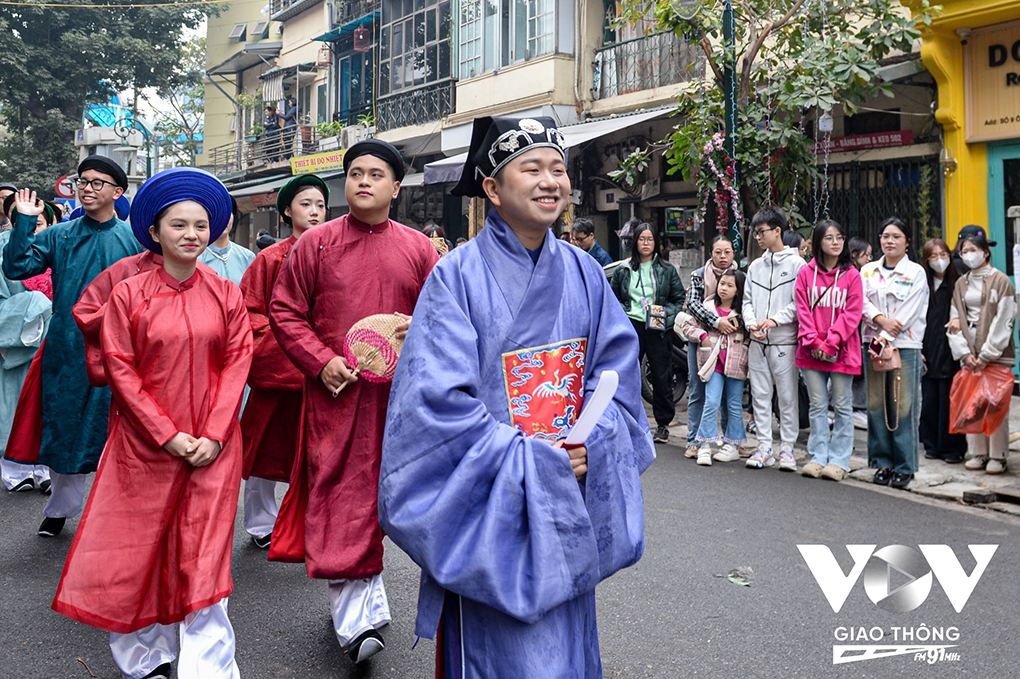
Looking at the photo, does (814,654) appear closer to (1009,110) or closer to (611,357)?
(611,357)

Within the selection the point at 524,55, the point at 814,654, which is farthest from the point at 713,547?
the point at 524,55

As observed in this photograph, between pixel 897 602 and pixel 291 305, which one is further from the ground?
pixel 291 305

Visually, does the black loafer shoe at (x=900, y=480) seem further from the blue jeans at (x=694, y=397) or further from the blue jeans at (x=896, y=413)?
the blue jeans at (x=694, y=397)

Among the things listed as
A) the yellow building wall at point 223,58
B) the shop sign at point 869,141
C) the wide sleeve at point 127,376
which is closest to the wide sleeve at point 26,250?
the wide sleeve at point 127,376

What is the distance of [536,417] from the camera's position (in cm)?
272

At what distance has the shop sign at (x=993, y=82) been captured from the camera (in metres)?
10.0

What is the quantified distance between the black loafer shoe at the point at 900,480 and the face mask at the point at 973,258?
151 cm

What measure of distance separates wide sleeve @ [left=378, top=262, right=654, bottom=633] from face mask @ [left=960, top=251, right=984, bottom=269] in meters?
5.22

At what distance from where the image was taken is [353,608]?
3799 millimetres

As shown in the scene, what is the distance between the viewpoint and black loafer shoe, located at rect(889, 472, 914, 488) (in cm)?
684

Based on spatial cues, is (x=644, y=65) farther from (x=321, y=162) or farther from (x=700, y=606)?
(x=700, y=606)

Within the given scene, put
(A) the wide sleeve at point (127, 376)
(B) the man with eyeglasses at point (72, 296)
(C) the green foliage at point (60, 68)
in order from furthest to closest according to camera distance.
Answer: (C) the green foliage at point (60, 68), (B) the man with eyeglasses at point (72, 296), (A) the wide sleeve at point (127, 376)

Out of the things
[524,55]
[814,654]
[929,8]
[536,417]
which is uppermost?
[524,55]

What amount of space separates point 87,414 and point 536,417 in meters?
3.21
